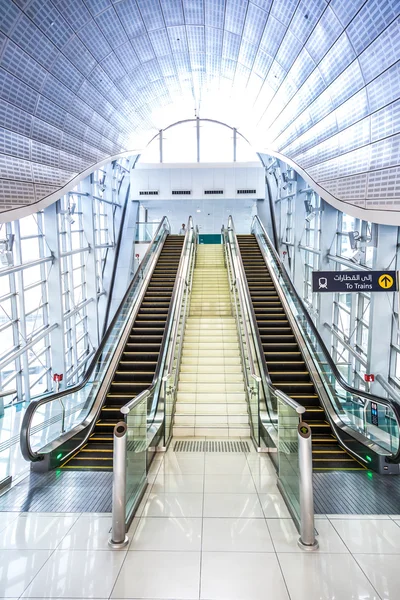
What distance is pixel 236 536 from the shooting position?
4473 mm

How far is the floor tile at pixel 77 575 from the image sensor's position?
364cm

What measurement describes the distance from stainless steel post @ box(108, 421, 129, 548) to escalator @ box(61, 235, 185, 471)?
2183 mm

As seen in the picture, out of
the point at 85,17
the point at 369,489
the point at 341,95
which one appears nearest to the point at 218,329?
the point at 341,95

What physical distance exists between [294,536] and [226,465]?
7.12ft

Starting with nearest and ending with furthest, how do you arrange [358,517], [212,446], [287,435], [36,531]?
1. [36,531]
2. [358,517]
3. [287,435]
4. [212,446]

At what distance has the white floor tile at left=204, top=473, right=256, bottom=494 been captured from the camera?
5590mm

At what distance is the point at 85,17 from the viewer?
36.5 ft

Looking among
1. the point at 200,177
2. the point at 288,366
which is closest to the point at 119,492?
the point at 288,366

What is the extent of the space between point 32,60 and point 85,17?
1986 mm

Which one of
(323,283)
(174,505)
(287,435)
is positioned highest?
(323,283)

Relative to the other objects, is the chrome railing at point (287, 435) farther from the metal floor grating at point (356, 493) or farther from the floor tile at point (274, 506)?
the metal floor grating at point (356, 493)

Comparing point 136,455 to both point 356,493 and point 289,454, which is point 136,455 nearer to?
point 289,454

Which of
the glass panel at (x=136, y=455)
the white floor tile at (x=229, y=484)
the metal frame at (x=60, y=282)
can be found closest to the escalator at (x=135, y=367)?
the glass panel at (x=136, y=455)

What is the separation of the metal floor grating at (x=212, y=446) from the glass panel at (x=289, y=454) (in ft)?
4.97
